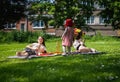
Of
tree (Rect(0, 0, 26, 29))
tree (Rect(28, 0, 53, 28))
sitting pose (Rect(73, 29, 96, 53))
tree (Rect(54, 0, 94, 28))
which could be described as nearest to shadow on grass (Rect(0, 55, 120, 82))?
sitting pose (Rect(73, 29, 96, 53))

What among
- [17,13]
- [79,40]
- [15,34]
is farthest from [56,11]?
[79,40]

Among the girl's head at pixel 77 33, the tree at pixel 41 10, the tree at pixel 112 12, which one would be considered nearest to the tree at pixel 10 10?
the tree at pixel 112 12

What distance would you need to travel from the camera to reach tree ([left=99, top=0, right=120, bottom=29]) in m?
46.9

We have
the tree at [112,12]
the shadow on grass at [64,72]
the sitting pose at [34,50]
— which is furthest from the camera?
the tree at [112,12]

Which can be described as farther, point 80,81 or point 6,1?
point 6,1

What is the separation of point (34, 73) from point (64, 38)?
23.5 ft

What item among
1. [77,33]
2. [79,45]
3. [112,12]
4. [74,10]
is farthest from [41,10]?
[79,45]

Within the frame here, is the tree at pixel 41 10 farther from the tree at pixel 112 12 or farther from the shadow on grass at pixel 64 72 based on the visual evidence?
the shadow on grass at pixel 64 72

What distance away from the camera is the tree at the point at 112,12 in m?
46.9

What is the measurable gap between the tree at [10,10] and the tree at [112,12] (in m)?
12.0

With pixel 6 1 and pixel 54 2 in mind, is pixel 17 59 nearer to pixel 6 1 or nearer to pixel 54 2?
pixel 6 1

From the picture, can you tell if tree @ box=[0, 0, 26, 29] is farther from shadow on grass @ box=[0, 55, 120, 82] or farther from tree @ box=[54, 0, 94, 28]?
shadow on grass @ box=[0, 55, 120, 82]

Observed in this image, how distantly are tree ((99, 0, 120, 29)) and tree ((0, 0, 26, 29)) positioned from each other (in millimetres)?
12014

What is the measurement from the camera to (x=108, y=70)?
425 inches
